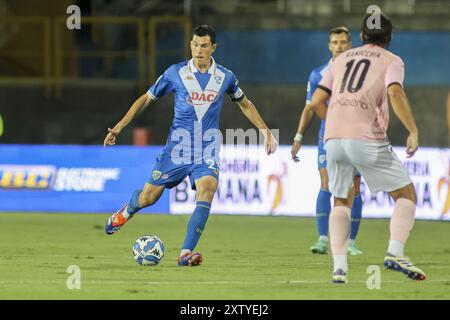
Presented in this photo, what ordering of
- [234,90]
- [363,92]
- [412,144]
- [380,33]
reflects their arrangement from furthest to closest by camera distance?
[234,90] < [380,33] < [363,92] < [412,144]

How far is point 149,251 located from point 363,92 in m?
2.87

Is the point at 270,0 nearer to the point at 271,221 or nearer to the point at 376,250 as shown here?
the point at 271,221

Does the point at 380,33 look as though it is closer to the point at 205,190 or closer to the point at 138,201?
the point at 205,190

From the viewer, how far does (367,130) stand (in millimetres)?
9406

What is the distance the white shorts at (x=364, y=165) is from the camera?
9.43 metres

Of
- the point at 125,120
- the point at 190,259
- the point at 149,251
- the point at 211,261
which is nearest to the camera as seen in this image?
the point at 190,259

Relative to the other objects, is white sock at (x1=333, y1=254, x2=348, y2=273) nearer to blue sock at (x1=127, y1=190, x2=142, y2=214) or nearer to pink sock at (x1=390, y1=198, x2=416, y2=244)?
pink sock at (x1=390, y1=198, x2=416, y2=244)

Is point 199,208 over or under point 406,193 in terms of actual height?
under

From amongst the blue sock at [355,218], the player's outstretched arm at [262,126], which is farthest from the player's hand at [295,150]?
the blue sock at [355,218]

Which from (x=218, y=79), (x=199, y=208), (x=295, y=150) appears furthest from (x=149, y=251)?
(x=295, y=150)

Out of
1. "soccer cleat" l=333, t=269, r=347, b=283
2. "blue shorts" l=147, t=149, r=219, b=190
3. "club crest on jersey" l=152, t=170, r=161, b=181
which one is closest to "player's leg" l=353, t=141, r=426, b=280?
"soccer cleat" l=333, t=269, r=347, b=283

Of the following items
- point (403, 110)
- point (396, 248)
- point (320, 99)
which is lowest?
point (396, 248)

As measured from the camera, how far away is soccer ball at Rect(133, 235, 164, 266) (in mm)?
11219

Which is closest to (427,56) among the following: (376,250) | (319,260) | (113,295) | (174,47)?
(174,47)
